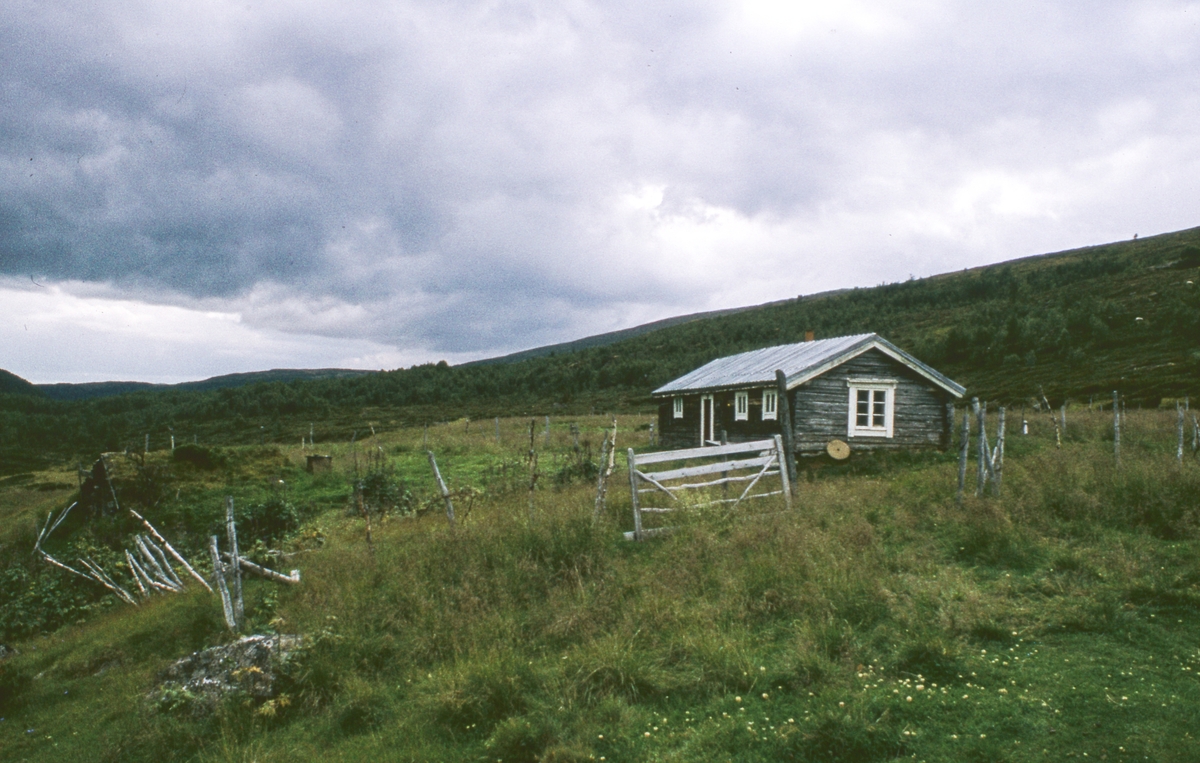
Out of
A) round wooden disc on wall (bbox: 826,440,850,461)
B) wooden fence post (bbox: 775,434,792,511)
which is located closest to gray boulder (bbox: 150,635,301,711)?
wooden fence post (bbox: 775,434,792,511)

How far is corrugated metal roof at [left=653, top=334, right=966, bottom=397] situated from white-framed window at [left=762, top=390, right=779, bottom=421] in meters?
0.46

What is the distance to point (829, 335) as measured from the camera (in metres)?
76.5

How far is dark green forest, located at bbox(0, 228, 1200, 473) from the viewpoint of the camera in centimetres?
4772

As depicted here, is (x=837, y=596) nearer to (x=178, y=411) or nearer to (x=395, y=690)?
(x=395, y=690)

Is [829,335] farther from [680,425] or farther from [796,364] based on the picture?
[796,364]

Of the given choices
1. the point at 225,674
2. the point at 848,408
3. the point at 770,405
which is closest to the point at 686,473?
the point at 225,674

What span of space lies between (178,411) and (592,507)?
94357mm

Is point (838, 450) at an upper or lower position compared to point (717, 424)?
lower

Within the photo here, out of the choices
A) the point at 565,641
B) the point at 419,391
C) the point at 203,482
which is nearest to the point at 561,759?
the point at 565,641

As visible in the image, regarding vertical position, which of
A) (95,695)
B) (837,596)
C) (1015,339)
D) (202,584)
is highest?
(1015,339)

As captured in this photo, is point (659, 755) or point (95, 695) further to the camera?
point (95, 695)

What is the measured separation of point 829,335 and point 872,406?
5832 cm

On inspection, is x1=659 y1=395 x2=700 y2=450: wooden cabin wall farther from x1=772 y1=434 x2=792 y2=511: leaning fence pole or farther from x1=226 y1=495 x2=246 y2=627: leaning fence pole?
x1=226 y1=495 x2=246 y2=627: leaning fence pole

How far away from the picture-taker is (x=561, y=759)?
4828 mm
